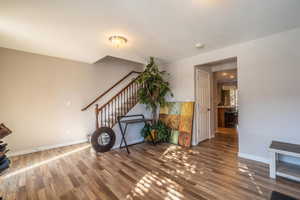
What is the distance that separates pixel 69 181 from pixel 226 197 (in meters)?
2.32

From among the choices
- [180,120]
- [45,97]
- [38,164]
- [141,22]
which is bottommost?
[38,164]

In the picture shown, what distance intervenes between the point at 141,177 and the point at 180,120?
7.18 feet

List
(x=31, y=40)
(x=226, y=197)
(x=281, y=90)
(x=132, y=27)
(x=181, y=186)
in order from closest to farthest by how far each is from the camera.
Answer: (x=226, y=197) → (x=181, y=186) → (x=132, y=27) → (x=281, y=90) → (x=31, y=40)

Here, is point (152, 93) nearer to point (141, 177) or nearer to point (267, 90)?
point (141, 177)

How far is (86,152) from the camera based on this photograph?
341 cm

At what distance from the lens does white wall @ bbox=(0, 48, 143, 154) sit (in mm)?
3221

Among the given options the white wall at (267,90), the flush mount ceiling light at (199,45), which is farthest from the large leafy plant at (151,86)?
the white wall at (267,90)

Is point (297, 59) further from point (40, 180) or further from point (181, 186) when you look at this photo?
point (40, 180)

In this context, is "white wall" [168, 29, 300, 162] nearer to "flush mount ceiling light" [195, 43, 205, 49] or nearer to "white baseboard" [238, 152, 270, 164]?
"white baseboard" [238, 152, 270, 164]

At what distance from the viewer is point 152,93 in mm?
4043

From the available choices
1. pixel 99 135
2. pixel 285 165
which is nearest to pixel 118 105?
pixel 99 135

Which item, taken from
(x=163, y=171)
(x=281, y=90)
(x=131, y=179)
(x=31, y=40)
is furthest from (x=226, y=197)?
(x=31, y=40)

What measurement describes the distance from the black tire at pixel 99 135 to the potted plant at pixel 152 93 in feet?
3.31

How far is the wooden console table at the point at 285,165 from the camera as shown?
2004 mm
